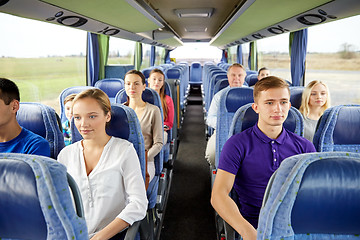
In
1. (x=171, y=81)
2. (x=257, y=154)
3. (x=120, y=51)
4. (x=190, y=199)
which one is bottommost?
(x=190, y=199)

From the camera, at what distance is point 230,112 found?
264 centimetres

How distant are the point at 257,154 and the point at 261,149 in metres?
0.04

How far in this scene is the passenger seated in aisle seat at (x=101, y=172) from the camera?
1607mm

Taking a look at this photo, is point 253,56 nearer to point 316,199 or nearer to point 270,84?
point 270,84

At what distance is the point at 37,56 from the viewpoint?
3.69 m

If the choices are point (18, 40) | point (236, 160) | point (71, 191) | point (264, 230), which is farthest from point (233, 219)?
point (18, 40)

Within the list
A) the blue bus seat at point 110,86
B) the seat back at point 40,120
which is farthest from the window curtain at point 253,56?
the seat back at point 40,120

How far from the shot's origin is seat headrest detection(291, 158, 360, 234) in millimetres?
790

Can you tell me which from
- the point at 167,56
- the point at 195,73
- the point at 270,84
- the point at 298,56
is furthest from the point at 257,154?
the point at 167,56

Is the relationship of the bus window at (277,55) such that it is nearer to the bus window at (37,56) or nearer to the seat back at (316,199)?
the bus window at (37,56)

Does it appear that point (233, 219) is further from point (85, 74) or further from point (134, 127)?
point (85, 74)

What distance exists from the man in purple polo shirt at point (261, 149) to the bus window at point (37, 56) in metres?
2.73

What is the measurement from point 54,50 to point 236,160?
11.6 feet

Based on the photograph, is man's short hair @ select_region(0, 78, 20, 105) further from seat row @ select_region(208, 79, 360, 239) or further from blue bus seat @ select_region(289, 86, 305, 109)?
blue bus seat @ select_region(289, 86, 305, 109)
